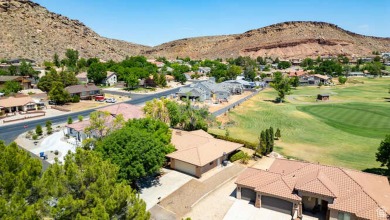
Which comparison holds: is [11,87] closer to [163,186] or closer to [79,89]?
[79,89]

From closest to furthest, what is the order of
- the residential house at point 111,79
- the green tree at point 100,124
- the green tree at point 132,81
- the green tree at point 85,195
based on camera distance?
the green tree at point 85,195, the green tree at point 100,124, the green tree at point 132,81, the residential house at point 111,79

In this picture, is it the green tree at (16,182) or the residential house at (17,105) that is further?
the residential house at (17,105)

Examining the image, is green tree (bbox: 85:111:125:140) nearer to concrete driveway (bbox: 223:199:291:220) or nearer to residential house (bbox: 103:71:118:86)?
concrete driveway (bbox: 223:199:291:220)

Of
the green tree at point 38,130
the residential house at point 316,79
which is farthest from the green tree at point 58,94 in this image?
the residential house at point 316,79

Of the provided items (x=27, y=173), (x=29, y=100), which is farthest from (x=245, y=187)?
(x=29, y=100)

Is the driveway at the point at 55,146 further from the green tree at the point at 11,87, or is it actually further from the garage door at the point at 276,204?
the green tree at the point at 11,87

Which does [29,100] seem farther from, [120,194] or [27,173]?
[120,194]

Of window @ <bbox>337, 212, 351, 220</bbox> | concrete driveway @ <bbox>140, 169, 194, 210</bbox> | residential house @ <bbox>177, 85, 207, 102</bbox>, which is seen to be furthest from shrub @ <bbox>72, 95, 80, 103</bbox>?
window @ <bbox>337, 212, 351, 220</bbox>
